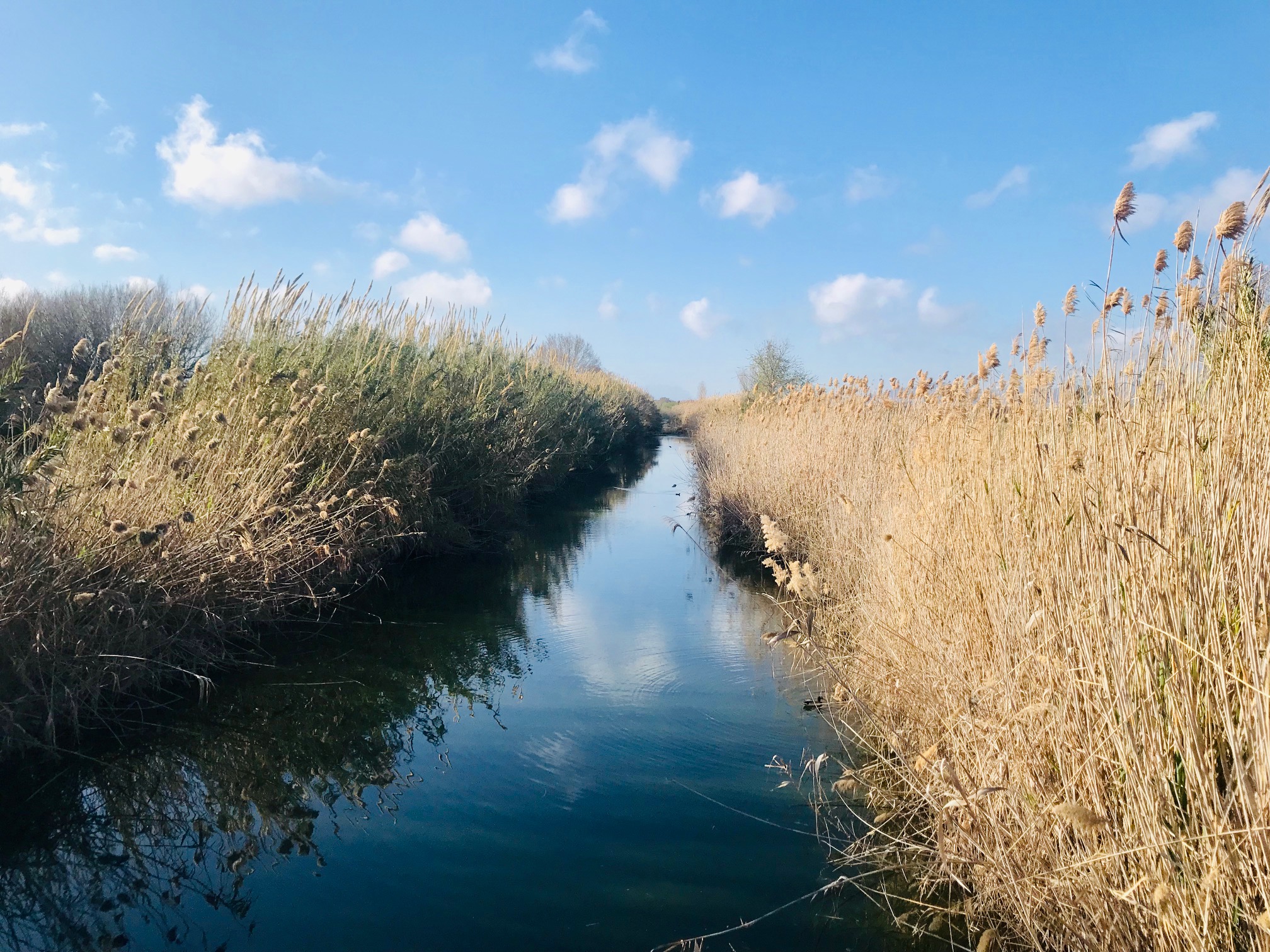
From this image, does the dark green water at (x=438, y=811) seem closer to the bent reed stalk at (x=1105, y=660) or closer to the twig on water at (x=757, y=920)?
the twig on water at (x=757, y=920)

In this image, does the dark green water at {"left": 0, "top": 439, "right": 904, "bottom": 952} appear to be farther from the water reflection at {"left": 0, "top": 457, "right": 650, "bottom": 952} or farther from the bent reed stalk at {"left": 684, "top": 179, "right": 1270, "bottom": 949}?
the bent reed stalk at {"left": 684, "top": 179, "right": 1270, "bottom": 949}

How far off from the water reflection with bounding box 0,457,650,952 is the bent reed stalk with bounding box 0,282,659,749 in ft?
1.06

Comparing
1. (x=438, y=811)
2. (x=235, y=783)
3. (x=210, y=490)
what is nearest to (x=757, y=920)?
(x=438, y=811)

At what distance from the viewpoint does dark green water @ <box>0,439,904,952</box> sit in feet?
9.78

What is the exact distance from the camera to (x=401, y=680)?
5.50 m

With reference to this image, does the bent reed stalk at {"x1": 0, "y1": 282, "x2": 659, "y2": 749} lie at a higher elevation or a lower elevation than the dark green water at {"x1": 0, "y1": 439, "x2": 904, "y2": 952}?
higher

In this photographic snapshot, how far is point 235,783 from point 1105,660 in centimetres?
368

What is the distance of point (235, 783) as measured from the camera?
3.93 m

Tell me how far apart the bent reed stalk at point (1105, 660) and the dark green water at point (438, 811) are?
23.9 inches

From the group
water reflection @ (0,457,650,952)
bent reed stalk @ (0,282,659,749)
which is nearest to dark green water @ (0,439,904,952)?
water reflection @ (0,457,650,952)

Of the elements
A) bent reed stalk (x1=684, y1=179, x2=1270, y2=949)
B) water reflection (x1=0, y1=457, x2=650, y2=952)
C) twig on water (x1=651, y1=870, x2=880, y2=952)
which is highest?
bent reed stalk (x1=684, y1=179, x2=1270, y2=949)

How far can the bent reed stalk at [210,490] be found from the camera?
398 centimetres

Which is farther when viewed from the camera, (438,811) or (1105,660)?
(438,811)

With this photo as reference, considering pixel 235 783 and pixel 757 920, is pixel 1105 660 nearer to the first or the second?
pixel 757 920
